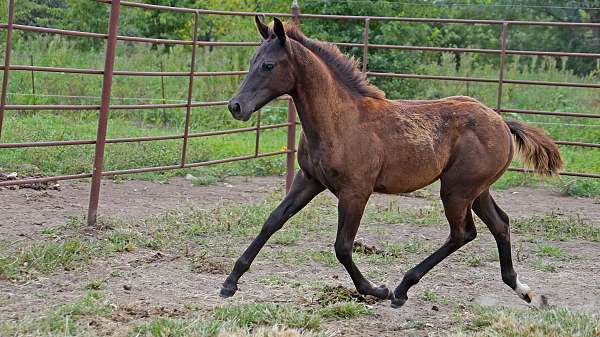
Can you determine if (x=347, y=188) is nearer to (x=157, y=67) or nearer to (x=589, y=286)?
(x=589, y=286)

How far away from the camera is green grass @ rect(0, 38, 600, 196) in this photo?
9.69 meters

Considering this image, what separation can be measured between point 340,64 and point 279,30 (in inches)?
23.4

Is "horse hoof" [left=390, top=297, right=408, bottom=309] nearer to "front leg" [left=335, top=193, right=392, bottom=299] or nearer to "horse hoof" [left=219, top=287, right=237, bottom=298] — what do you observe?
"front leg" [left=335, top=193, right=392, bottom=299]

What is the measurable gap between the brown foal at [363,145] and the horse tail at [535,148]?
30 mm

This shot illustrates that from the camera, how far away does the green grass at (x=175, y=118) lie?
31.8 ft

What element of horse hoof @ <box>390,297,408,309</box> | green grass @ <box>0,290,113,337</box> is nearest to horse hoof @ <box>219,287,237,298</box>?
green grass @ <box>0,290,113,337</box>

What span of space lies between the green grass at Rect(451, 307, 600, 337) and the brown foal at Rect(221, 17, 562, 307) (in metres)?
0.59

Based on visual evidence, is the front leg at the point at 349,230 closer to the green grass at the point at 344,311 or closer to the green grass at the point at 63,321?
the green grass at the point at 344,311

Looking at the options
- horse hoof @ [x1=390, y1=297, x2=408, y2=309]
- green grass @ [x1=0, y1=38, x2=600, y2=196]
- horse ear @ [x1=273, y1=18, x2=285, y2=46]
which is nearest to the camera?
horse ear @ [x1=273, y1=18, x2=285, y2=46]

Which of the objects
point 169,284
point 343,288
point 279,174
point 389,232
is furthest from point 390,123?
point 279,174

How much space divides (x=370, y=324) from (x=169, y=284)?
1447mm

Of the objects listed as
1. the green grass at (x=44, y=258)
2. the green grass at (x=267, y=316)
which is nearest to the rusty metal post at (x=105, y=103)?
the green grass at (x=44, y=258)

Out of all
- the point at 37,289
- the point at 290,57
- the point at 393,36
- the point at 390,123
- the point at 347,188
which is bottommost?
the point at 37,289

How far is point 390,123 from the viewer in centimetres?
560
